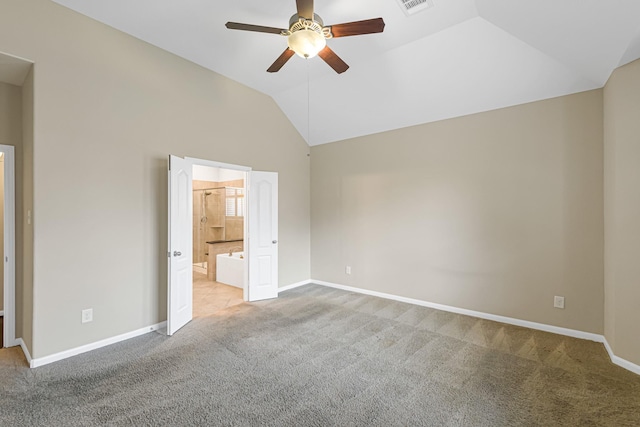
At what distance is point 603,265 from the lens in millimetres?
3127

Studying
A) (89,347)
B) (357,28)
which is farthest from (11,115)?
(357,28)

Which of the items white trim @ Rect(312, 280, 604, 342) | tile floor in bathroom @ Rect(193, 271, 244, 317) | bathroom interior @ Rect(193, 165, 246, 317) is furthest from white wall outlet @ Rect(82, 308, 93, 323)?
bathroom interior @ Rect(193, 165, 246, 317)

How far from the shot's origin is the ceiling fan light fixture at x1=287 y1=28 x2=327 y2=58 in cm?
217

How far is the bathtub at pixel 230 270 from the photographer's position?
5.50 m

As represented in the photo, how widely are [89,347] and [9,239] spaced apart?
1435 mm

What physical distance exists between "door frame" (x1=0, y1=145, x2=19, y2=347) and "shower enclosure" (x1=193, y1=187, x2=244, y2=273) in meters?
4.49

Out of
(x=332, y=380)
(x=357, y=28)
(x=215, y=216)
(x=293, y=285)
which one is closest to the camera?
(x=357, y=28)

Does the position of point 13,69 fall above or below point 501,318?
above

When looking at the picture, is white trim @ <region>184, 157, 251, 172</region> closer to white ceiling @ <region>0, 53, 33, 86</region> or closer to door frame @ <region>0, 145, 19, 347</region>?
white ceiling @ <region>0, 53, 33, 86</region>

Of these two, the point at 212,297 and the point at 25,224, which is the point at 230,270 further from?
the point at 25,224

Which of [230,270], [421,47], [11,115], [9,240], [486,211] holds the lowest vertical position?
[230,270]

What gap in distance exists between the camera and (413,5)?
2740mm

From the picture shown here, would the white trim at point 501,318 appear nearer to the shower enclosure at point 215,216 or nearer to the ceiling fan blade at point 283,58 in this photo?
the ceiling fan blade at point 283,58

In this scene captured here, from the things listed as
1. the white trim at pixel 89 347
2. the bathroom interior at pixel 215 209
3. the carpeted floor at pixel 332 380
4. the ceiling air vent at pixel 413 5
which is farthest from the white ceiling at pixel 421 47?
the bathroom interior at pixel 215 209
